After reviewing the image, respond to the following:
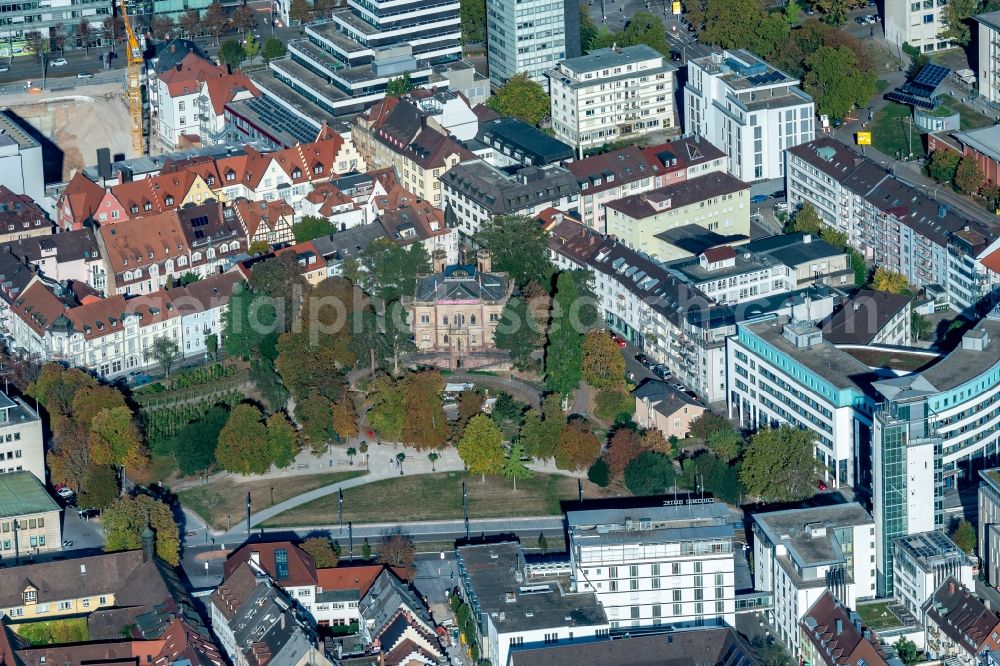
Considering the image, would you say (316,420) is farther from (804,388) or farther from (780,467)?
(804,388)

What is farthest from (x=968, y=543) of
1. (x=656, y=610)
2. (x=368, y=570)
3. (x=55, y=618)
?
(x=55, y=618)

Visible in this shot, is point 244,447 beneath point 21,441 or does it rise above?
beneath

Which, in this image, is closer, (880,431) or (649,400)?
(880,431)

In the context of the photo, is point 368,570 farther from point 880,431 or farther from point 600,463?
point 880,431

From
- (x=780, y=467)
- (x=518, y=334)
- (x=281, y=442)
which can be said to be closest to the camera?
(x=780, y=467)

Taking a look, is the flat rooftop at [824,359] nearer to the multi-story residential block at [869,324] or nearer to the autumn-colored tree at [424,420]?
the multi-story residential block at [869,324]

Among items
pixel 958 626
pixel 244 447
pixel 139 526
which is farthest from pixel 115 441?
pixel 958 626

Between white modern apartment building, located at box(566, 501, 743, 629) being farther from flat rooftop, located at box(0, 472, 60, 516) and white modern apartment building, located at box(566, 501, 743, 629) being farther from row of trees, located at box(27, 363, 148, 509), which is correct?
flat rooftop, located at box(0, 472, 60, 516)

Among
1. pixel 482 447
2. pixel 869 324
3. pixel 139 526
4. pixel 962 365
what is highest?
pixel 962 365
